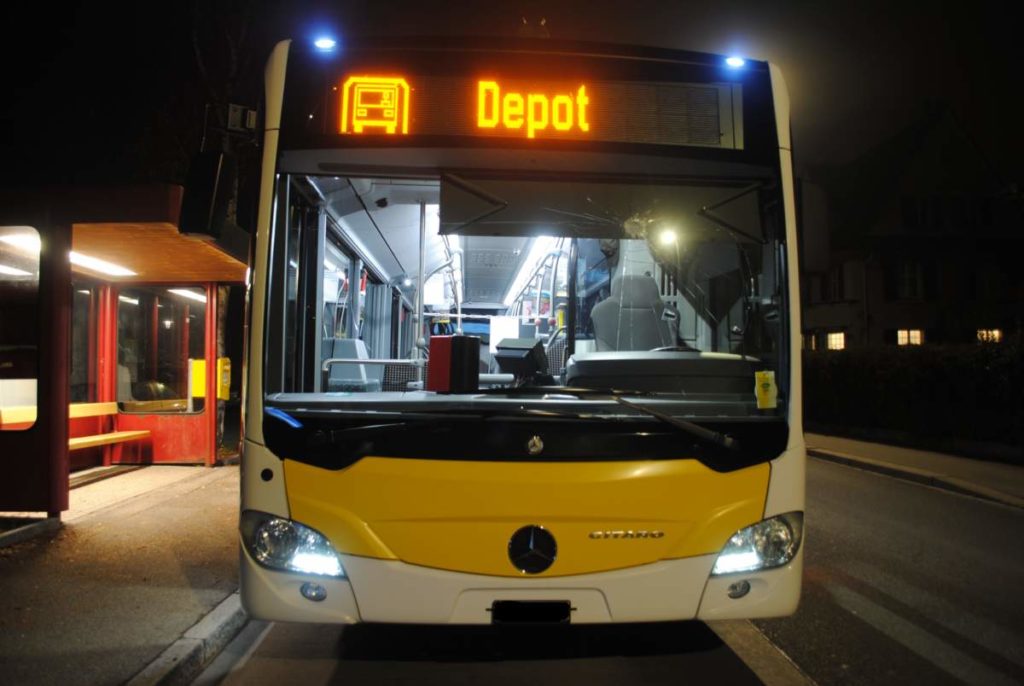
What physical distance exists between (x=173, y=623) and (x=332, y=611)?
1698 millimetres

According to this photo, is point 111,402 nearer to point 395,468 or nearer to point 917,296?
point 395,468

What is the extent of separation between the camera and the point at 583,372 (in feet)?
12.4

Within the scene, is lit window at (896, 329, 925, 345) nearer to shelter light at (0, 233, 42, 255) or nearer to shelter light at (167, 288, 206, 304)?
shelter light at (167, 288, 206, 304)

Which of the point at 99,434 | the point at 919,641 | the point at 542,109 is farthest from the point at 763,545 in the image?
the point at 99,434

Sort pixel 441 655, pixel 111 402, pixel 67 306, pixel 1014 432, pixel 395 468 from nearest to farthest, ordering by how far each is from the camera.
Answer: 1. pixel 395 468
2. pixel 441 655
3. pixel 67 306
4. pixel 111 402
5. pixel 1014 432

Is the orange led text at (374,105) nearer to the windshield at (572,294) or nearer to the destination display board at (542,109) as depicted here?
the destination display board at (542,109)

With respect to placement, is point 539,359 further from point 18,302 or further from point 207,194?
point 18,302

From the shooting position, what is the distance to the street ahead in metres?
3.87

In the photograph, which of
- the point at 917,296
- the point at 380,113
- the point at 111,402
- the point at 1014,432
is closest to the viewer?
the point at 380,113

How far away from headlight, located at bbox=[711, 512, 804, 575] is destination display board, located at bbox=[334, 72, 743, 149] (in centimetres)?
179

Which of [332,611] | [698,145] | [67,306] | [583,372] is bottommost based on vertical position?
[332,611]

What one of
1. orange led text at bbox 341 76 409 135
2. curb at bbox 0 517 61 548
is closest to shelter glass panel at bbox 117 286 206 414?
curb at bbox 0 517 61 548

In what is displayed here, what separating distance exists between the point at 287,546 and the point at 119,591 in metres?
2.44

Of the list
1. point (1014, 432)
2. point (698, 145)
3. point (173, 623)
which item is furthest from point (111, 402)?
point (1014, 432)
